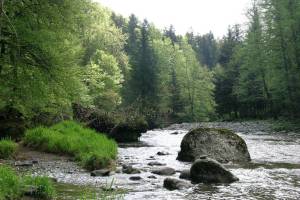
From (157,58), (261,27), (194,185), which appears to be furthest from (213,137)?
(157,58)

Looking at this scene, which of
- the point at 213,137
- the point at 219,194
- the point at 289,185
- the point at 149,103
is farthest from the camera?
the point at 149,103

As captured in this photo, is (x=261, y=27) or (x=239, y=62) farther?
(x=239, y=62)

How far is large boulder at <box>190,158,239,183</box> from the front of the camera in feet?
46.1

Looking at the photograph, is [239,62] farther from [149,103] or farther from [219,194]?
[219,194]

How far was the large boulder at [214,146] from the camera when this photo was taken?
65.6ft

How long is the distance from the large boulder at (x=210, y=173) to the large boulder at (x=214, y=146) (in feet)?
17.6

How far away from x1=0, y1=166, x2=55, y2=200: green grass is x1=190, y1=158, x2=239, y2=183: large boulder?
583 centimetres

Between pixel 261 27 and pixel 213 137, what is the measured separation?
4215cm

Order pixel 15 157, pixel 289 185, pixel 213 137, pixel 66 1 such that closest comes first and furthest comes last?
pixel 289 185, pixel 15 157, pixel 66 1, pixel 213 137

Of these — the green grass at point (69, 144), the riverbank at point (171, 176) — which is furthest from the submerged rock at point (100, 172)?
the green grass at point (69, 144)

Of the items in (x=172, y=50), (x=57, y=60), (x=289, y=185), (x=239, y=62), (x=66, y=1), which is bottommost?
(x=289, y=185)

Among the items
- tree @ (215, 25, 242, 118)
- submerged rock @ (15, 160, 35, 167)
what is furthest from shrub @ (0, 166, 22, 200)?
tree @ (215, 25, 242, 118)

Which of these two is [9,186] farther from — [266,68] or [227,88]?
[227,88]

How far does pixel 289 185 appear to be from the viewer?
43.6 feet
